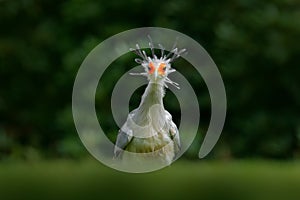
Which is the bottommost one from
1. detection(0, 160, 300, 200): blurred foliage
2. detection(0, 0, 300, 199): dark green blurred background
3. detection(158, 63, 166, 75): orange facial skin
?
detection(0, 160, 300, 200): blurred foliage

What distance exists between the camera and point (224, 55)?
8328 millimetres

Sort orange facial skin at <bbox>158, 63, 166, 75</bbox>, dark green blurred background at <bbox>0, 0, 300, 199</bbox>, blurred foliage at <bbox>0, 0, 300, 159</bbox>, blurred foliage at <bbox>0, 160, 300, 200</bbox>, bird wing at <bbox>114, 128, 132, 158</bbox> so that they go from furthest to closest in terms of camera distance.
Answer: blurred foliage at <bbox>0, 0, 300, 159</bbox> < dark green blurred background at <bbox>0, 0, 300, 199</bbox> < blurred foliage at <bbox>0, 160, 300, 200</bbox> < bird wing at <bbox>114, 128, 132, 158</bbox> < orange facial skin at <bbox>158, 63, 166, 75</bbox>

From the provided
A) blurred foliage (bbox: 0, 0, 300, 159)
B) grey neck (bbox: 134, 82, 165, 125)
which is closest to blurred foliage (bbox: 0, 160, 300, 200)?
grey neck (bbox: 134, 82, 165, 125)

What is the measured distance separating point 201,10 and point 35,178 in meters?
5.46

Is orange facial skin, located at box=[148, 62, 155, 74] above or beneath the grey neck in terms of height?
above

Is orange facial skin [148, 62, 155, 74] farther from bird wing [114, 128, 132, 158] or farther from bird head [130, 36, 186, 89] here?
bird wing [114, 128, 132, 158]

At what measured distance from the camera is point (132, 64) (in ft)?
24.3

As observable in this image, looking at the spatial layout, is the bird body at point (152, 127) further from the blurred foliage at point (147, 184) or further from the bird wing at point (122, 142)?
the blurred foliage at point (147, 184)

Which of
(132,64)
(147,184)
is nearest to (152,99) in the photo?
(147,184)

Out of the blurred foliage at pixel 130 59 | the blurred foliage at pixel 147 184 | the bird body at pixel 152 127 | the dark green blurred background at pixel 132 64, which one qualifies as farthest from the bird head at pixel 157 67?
the blurred foliage at pixel 130 59

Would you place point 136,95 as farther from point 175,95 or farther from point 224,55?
point 224,55

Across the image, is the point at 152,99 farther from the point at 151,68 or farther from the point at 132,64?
the point at 132,64

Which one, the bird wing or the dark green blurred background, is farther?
the dark green blurred background

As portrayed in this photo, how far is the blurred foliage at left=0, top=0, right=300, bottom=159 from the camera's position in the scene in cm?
794
